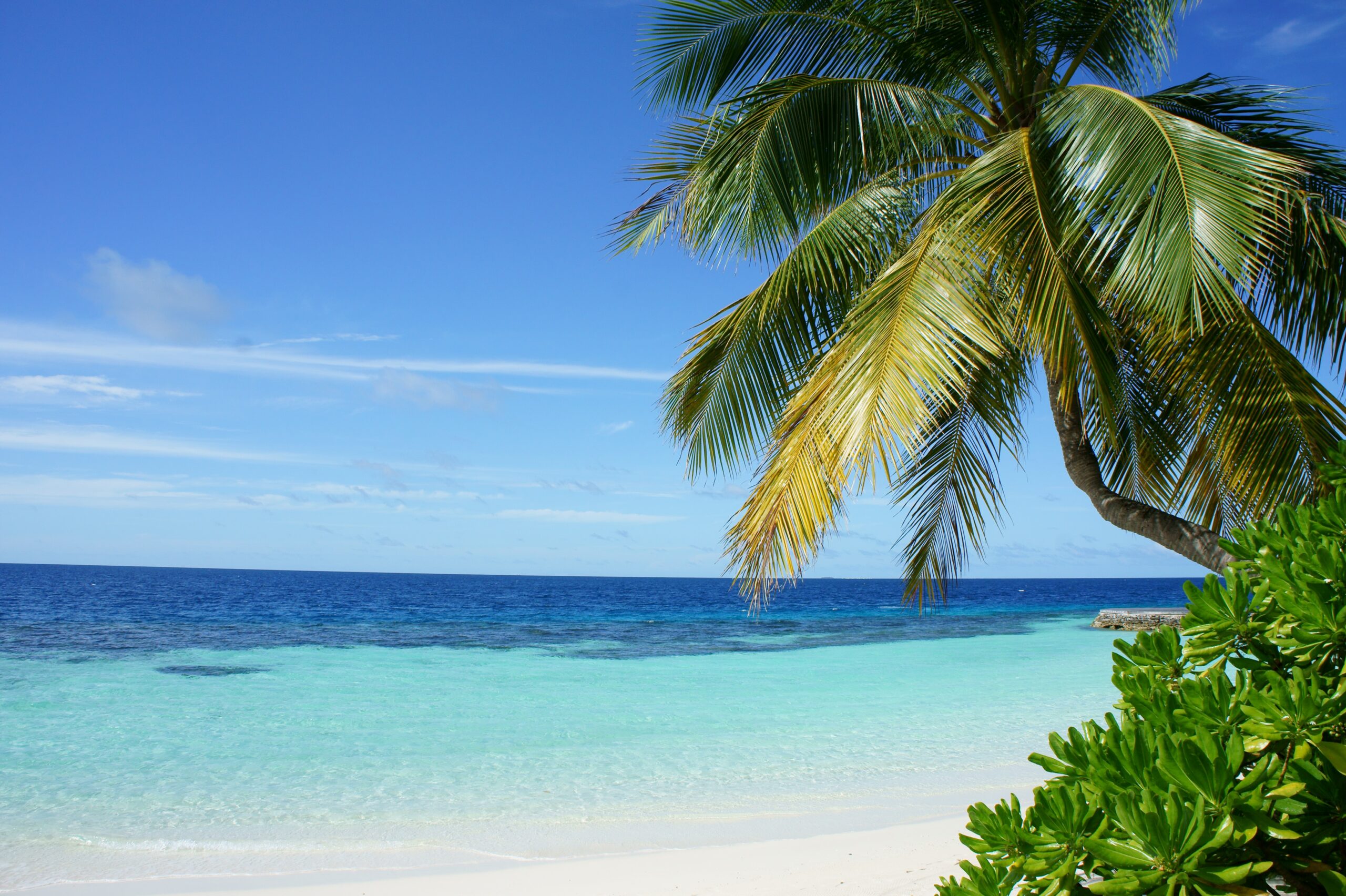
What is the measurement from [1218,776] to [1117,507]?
369cm

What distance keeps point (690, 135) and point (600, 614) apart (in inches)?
1234

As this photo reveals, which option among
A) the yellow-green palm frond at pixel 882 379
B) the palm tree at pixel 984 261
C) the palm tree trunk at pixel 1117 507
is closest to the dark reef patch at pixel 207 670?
the palm tree at pixel 984 261

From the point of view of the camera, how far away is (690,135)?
5.77 meters

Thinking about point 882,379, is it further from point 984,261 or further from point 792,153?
point 792,153

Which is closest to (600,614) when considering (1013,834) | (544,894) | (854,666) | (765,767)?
(854,666)

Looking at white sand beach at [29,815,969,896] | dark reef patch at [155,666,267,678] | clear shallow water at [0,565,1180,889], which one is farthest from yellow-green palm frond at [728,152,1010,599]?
dark reef patch at [155,666,267,678]

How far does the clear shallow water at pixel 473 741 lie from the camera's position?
5.87 meters

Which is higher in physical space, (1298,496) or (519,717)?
(1298,496)

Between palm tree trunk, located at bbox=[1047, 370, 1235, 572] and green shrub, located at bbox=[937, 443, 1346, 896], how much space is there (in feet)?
9.49

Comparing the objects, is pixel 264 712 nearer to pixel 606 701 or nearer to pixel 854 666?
pixel 606 701

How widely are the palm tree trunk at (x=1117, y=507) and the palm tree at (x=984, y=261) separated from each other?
0.01m

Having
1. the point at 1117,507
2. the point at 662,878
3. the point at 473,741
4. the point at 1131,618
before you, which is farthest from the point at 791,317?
the point at 1131,618

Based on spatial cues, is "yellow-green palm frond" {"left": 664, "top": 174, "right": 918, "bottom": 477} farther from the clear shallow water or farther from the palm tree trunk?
the clear shallow water

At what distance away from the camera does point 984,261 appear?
4.14 metres
